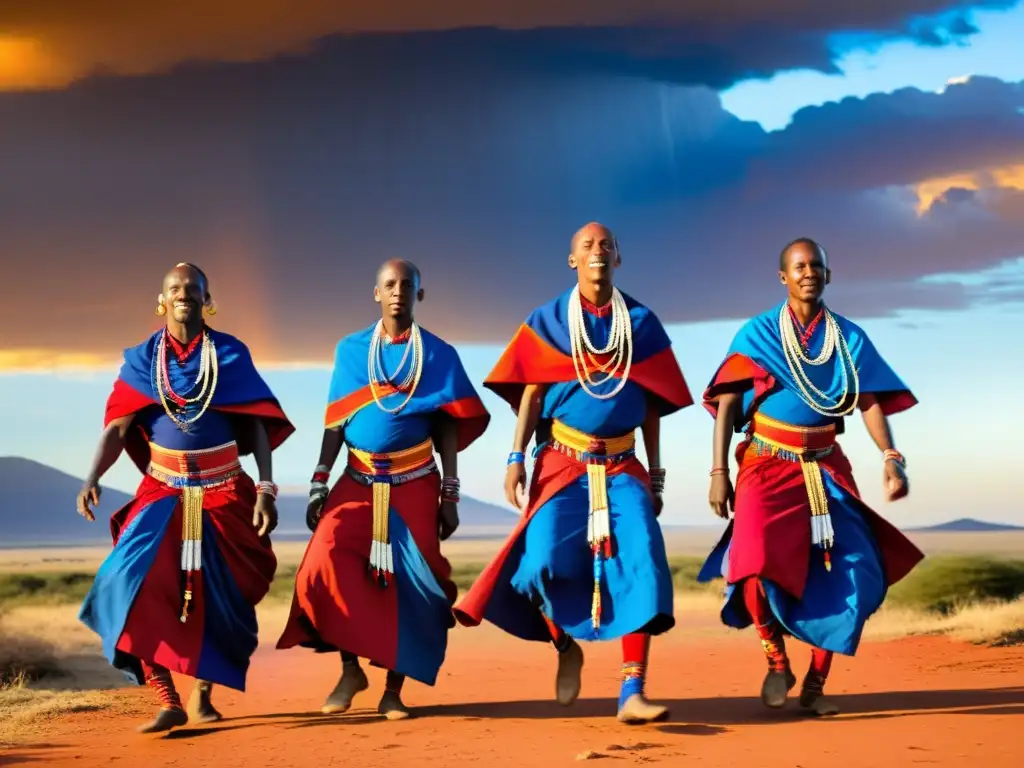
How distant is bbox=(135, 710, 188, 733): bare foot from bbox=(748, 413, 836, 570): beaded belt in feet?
13.3

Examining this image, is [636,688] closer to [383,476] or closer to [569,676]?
[569,676]

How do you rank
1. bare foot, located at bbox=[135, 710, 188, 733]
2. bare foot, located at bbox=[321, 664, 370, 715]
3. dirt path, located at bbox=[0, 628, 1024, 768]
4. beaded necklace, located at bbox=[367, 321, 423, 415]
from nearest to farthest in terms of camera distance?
dirt path, located at bbox=[0, 628, 1024, 768], bare foot, located at bbox=[135, 710, 188, 733], bare foot, located at bbox=[321, 664, 370, 715], beaded necklace, located at bbox=[367, 321, 423, 415]

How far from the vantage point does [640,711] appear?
842cm

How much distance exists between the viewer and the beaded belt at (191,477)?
9.23 m

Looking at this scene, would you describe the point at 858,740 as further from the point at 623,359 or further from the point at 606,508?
the point at 623,359

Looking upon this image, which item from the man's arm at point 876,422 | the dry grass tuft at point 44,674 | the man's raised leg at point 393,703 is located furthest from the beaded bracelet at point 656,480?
the dry grass tuft at point 44,674

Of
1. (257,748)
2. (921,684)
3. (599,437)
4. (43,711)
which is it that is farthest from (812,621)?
(43,711)

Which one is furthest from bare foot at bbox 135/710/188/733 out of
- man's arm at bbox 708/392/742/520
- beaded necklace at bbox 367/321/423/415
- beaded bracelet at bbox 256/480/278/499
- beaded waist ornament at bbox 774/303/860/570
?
beaded waist ornament at bbox 774/303/860/570

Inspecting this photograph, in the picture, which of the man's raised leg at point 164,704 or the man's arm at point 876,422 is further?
the man's arm at point 876,422

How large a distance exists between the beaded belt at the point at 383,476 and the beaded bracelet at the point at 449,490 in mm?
136

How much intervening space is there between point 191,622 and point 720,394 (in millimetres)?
3755

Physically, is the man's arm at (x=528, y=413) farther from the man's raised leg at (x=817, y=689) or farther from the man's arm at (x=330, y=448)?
the man's raised leg at (x=817, y=689)

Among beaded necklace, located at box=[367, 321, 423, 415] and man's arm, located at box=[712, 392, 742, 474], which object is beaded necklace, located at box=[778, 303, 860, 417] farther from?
beaded necklace, located at box=[367, 321, 423, 415]

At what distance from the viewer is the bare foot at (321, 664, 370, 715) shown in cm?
942
